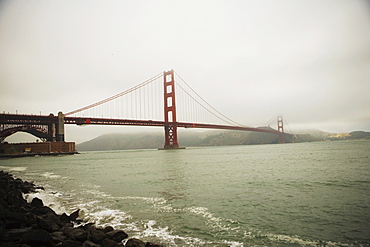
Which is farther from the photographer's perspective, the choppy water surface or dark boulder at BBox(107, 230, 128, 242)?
the choppy water surface

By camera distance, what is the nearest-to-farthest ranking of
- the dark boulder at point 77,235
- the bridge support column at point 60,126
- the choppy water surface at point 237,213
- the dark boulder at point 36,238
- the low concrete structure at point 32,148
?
1. the dark boulder at point 36,238
2. the dark boulder at point 77,235
3. the choppy water surface at point 237,213
4. the low concrete structure at point 32,148
5. the bridge support column at point 60,126

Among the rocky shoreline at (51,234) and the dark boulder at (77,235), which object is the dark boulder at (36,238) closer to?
the rocky shoreline at (51,234)

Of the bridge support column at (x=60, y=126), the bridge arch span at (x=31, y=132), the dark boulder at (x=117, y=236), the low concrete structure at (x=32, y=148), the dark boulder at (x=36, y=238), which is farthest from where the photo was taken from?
the bridge arch span at (x=31, y=132)

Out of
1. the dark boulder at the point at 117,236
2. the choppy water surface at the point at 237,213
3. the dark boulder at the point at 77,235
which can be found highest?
the dark boulder at the point at 77,235

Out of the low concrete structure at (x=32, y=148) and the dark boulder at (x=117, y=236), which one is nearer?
the dark boulder at (x=117, y=236)

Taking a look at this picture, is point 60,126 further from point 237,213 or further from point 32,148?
point 237,213

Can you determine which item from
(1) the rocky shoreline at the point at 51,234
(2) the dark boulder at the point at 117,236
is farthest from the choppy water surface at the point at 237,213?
(1) the rocky shoreline at the point at 51,234

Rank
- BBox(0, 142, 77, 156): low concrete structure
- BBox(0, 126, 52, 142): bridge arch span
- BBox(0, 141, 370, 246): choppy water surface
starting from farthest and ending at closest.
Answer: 1. BBox(0, 126, 52, 142): bridge arch span
2. BBox(0, 142, 77, 156): low concrete structure
3. BBox(0, 141, 370, 246): choppy water surface

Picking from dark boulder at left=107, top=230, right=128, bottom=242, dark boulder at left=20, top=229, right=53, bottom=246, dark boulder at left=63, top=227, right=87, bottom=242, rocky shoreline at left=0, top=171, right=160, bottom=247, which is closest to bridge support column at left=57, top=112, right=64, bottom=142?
rocky shoreline at left=0, top=171, right=160, bottom=247

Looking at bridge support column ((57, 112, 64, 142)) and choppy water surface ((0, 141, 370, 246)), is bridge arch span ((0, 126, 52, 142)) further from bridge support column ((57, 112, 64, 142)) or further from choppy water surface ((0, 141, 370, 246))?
choppy water surface ((0, 141, 370, 246))

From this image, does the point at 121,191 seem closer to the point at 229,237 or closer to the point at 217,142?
the point at 229,237

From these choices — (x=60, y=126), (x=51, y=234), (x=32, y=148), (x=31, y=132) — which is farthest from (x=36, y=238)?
(x=31, y=132)

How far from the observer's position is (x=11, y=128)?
5769cm

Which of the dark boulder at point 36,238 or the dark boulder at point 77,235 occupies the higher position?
the dark boulder at point 36,238
